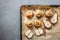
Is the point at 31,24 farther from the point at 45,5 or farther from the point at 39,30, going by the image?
the point at 45,5

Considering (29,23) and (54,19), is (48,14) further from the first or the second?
(29,23)

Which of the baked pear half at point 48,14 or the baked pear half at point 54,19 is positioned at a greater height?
the baked pear half at point 48,14

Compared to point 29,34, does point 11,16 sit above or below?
above

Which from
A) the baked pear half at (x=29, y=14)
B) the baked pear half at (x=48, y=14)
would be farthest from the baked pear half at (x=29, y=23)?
the baked pear half at (x=48, y=14)

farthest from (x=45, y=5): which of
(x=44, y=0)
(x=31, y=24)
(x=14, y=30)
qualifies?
(x=14, y=30)

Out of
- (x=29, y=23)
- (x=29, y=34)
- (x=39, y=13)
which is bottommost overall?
(x=29, y=34)

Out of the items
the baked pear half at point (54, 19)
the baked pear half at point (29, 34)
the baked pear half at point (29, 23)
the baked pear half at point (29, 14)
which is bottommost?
the baked pear half at point (29, 34)

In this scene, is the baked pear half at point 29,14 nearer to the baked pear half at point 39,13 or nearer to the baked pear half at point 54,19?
the baked pear half at point 39,13

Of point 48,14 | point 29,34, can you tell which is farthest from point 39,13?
point 29,34

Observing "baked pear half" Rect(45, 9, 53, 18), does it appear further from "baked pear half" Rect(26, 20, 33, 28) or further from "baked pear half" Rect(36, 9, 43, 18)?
"baked pear half" Rect(26, 20, 33, 28)
